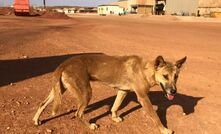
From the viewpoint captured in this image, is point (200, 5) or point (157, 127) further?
point (200, 5)

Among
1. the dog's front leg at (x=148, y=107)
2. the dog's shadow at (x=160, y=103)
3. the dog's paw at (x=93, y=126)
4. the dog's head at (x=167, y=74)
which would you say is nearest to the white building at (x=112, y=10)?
the dog's shadow at (x=160, y=103)

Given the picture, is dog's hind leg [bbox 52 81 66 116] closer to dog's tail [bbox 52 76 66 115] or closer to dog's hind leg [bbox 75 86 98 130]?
dog's tail [bbox 52 76 66 115]

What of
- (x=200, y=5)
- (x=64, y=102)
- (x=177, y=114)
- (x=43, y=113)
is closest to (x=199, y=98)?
(x=177, y=114)

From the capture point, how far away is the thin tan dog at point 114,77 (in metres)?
7.32

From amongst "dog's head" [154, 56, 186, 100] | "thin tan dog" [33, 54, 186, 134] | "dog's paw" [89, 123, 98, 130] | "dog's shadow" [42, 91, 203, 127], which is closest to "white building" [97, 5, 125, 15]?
"dog's shadow" [42, 91, 203, 127]

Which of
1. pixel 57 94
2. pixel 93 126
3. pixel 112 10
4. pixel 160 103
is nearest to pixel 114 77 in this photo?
pixel 93 126

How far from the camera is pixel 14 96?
366 inches

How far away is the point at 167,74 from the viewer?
7.46 m

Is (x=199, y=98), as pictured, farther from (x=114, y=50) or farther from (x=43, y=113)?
(x=114, y=50)

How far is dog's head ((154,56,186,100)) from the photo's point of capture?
739cm

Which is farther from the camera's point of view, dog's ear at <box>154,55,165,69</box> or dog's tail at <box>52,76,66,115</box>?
dog's ear at <box>154,55,165,69</box>

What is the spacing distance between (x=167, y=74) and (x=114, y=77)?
1.11 meters

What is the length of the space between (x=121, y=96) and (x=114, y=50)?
404 inches

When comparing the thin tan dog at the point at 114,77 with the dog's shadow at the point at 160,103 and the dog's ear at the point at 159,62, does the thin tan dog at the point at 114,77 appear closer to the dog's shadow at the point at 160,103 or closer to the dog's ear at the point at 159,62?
the dog's ear at the point at 159,62
